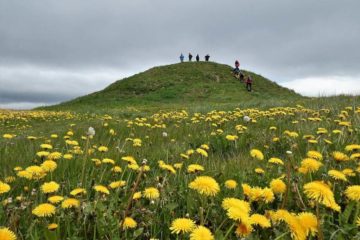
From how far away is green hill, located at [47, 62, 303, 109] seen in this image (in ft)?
111

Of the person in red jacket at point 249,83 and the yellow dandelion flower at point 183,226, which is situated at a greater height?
the person in red jacket at point 249,83

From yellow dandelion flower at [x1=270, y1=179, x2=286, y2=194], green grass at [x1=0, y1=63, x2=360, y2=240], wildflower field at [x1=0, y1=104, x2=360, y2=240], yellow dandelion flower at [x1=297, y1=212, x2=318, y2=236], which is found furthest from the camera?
yellow dandelion flower at [x1=270, y1=179, x2=286, y2=194]

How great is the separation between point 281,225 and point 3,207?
5.41 ft

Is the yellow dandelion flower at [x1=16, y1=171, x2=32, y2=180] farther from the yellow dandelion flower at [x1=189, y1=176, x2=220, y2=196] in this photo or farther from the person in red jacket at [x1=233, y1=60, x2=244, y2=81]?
the person in red jacket at [x1=233, y1=60, x2=244, y2=81]

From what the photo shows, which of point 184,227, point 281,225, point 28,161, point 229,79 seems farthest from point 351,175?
point 229,79

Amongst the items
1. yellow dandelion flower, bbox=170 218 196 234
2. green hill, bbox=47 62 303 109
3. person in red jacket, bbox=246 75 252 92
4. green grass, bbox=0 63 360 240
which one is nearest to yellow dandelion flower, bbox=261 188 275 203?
green grass, bbox=0 63 360 240

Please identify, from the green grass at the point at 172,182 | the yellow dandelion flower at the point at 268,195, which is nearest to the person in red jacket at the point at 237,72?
the green grass at the point at 172,182

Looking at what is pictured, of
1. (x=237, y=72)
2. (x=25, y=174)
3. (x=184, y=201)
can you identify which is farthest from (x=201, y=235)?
(x=237, y=72)

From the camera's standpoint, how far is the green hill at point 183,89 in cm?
3382

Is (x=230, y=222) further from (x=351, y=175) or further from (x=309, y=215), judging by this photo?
(x=351, y=175)

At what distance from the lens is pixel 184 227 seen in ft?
5.09

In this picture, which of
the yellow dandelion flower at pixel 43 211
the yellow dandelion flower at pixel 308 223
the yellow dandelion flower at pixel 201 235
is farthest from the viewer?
the yellow dandelion flower at pixel 43 211

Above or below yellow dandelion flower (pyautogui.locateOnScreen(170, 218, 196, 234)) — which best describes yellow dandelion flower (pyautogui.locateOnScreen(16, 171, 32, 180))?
above

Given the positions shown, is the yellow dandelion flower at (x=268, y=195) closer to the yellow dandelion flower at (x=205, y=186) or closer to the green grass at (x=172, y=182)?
the green grass at (x=172, y=182)
